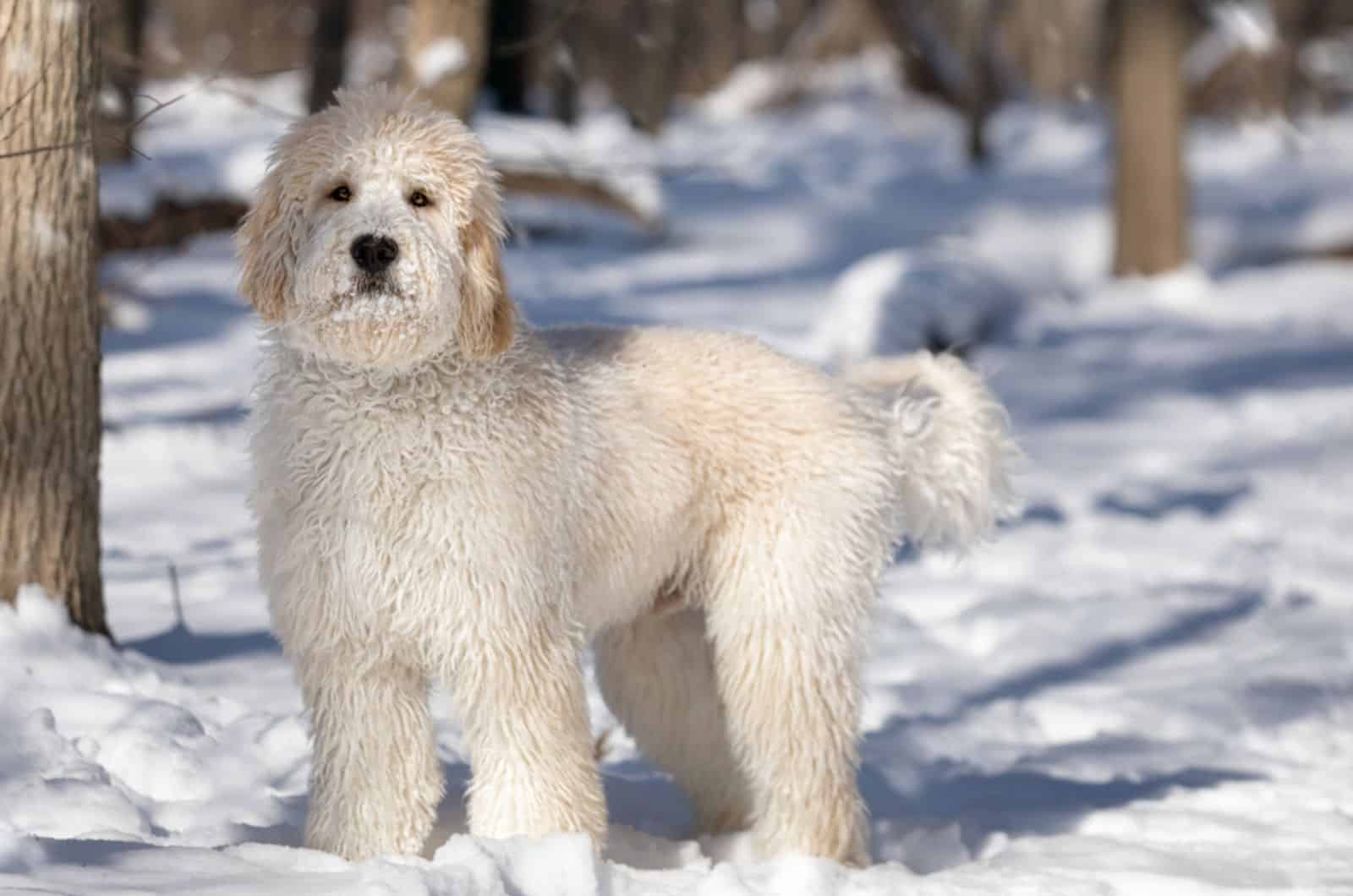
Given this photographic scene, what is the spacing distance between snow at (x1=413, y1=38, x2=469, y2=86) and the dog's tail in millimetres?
3803

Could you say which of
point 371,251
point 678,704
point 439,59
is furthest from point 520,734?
point 439,59

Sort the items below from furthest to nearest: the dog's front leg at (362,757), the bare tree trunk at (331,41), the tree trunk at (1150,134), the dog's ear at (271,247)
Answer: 1. the bare tree trunk at (331,41)
2. the tree trunk at (1150,134)
3. the dog's front leg at (362,757)
4. the dog's ear at (271,247)

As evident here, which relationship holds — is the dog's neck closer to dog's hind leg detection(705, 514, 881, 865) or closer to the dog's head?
the dog's head

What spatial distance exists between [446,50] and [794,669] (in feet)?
15.3

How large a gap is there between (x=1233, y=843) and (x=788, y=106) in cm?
2596

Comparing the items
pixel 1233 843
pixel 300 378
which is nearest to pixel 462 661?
pixel 300 378

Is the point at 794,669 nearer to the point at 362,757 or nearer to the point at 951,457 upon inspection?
the point at 951,457

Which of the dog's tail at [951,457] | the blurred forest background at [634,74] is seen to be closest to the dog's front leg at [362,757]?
the blurred forest background at [634,74]

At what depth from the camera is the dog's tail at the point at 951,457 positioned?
4.70m

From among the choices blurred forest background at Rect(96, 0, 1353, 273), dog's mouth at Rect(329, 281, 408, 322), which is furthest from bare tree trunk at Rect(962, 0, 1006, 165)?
dog's mouth at Rect(329, 281, 408, 322)

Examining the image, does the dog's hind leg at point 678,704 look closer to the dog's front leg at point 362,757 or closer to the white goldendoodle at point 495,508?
the white goldendoodle at point 495,508

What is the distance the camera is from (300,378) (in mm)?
3818

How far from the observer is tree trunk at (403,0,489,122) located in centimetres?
793

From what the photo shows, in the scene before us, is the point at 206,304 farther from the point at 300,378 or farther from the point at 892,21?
the point at 892,21
